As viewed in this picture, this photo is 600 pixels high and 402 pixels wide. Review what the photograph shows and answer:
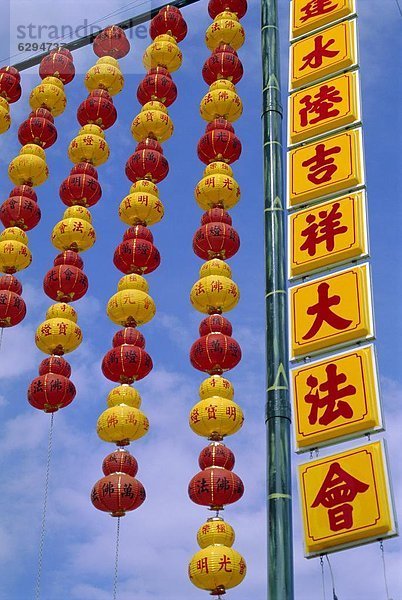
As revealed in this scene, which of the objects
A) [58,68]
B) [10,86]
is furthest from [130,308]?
[10,86]

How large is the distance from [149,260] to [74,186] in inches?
53.8

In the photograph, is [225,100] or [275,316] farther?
[225,100]

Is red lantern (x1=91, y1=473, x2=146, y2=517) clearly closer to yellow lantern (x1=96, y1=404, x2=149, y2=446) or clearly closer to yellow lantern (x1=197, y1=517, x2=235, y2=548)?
yellow lantern (x1=96, y1=404, x2=149, y2=446)

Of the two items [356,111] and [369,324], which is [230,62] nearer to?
[356,111]

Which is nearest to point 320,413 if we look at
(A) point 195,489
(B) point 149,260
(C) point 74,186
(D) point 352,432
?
(D) point 352,432

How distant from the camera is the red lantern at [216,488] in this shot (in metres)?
7.31

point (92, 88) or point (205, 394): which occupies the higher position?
point (92, 88)

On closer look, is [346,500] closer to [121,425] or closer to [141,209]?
[121,425]

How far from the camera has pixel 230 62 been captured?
9953 mm

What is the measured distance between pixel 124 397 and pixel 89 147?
127 inches

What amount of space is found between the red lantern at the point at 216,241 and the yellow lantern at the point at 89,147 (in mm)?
1887

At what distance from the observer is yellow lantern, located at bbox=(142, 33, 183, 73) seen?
1047 cm

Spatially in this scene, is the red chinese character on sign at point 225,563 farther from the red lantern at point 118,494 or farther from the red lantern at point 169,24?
the red lantern at point 169,24

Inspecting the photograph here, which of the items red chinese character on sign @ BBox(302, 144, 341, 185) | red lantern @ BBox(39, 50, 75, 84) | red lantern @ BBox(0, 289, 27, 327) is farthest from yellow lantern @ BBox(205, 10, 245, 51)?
red lantern @ BBox(0, 289, 27, 327)
